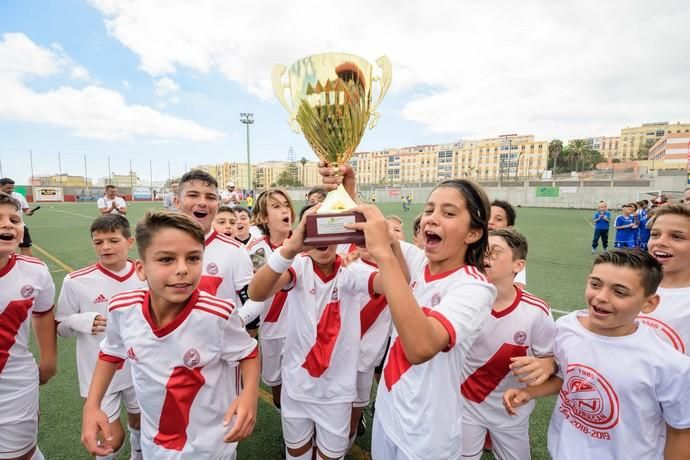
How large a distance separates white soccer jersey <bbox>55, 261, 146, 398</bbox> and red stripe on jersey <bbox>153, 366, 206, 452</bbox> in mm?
874

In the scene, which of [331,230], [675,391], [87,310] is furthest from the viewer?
[87,310]

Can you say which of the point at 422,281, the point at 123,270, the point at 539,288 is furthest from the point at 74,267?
the point at 539,288

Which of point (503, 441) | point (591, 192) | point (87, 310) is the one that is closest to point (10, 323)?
point (87, 310)

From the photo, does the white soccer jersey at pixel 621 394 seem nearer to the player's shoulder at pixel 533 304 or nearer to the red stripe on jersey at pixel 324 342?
the player's shoulder at pixel 533 304

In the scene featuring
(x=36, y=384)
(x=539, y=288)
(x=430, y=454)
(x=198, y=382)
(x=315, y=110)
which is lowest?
(x=539, y=288)

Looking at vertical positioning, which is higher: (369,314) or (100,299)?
(100,299)

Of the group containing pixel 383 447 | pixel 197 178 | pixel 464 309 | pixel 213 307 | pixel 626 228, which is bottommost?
pixel 383 447

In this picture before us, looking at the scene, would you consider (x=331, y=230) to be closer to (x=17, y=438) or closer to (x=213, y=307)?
(x=213, y=307)

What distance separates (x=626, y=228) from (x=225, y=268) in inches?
463

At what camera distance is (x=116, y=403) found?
7.47 feet

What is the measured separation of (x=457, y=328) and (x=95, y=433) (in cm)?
166

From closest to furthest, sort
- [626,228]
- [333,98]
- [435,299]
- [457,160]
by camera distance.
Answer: [435,299]
[333,98]
[626,228]
[457,160]

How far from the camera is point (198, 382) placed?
1637 millimetres

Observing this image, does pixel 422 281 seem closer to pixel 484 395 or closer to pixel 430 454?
pixel 430 454
